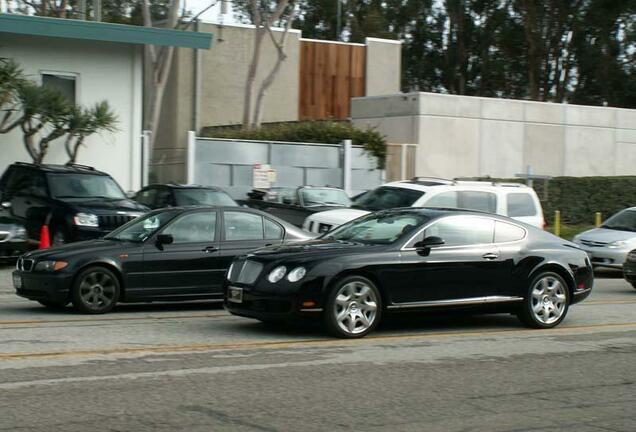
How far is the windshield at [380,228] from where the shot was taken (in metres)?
11.3

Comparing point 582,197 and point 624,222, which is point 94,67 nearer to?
point 624,222

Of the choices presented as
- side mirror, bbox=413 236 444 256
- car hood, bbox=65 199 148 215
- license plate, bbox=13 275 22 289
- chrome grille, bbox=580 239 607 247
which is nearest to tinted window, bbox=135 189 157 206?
car hood, bbox=65 199 148 215

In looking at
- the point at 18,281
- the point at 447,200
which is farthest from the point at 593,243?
the point at 18,281

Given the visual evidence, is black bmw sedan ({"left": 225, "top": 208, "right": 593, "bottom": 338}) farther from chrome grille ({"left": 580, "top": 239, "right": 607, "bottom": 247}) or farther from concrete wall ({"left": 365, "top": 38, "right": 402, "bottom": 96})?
concrete wall ({"left": 365, "top": 38, "right": 402, "bottom": 96})

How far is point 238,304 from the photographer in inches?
425

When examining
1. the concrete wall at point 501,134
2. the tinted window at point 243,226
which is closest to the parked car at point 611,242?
the tinted window at point 243,226

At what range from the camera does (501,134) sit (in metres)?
34.5

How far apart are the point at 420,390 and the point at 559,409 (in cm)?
117

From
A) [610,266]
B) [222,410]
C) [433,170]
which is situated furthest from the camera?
[433,170]

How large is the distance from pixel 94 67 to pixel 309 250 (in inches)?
674

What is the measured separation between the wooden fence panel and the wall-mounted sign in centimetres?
1549

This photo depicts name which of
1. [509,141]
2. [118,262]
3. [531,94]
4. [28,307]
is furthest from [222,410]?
[531,94]

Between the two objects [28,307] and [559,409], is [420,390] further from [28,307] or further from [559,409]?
[28,307]

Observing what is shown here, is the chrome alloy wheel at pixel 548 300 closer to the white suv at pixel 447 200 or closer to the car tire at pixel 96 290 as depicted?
the car tire at pixel 96 290
